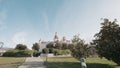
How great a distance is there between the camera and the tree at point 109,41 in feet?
76.1

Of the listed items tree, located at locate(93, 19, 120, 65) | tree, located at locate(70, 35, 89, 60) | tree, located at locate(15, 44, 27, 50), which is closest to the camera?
tree, located at locate(93, 19, 120, 65)

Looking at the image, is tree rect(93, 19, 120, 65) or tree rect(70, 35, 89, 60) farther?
tree rect(70, 35, 89, 60)

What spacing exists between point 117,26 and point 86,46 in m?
12.1

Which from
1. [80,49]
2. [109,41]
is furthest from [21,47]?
[109,41]

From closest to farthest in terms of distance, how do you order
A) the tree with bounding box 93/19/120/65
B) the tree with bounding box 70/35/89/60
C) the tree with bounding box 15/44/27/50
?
the tree with bounding box 93/19/120/65
the tree with bounding box 70/35/89/60
the tree with bounding box 15/44/27/50

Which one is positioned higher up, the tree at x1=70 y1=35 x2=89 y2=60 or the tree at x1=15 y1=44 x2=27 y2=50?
the tree at x1=15 y1=44 x2=27 y2=50

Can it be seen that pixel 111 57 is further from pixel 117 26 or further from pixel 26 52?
pixel 26 52

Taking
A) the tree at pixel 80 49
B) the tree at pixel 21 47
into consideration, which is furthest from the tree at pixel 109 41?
the tree at pixel 21 47

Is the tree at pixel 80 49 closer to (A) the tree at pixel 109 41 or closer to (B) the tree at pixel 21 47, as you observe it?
(A) the tree at pixel 109 41

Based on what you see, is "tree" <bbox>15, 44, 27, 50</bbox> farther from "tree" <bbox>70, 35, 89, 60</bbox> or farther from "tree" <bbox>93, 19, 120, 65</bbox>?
"tree" <bbox>93, 19, 120, 65</bbox>

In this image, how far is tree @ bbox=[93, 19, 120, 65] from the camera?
23203 millimetres

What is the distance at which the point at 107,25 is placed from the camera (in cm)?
2509

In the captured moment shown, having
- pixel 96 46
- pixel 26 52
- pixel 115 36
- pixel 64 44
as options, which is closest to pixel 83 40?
pixel 96 46

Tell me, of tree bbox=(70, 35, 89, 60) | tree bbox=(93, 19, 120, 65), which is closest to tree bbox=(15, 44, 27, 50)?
tree bbox=(70, 35, 89, 60)
